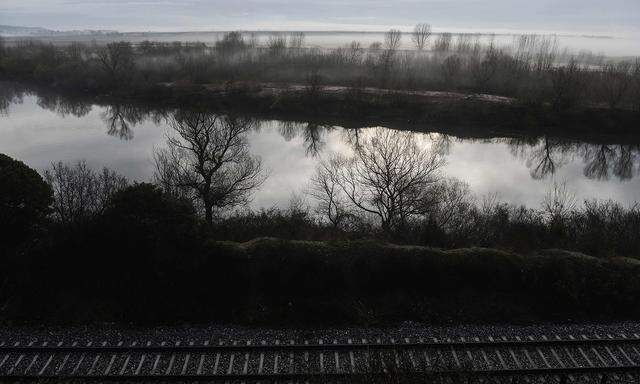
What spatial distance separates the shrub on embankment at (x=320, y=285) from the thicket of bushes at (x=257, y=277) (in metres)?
0.03

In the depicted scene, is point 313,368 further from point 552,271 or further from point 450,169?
point 450,169

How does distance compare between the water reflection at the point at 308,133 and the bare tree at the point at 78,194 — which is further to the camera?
the water reflection at the point at 308,133

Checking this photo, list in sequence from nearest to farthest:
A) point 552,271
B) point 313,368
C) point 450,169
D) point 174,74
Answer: point 313,368 → point 552,271 → point 450,169 → point 174,74

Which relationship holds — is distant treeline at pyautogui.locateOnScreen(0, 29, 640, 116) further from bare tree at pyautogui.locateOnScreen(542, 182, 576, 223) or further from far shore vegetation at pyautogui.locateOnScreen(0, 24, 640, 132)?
bare tree at pyautogui.locateOnScreen(542, 182, 576, 223)

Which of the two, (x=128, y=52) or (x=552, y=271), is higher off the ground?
(x=128, y=52)

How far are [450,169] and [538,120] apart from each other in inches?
758

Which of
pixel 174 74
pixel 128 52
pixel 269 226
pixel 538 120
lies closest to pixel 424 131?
pixel 538 120

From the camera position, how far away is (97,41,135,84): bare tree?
53000mm

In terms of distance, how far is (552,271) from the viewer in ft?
44.2

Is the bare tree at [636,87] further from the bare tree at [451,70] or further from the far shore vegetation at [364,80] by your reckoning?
the bare tree at [451,70]

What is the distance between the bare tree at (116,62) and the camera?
2087 inches

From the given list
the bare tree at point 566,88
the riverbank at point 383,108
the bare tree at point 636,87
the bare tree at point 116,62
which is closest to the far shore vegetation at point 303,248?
the riverbank at point 383,108

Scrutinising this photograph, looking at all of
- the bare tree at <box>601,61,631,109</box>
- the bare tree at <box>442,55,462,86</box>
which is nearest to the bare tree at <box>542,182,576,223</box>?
the bare tree at <box>601,61,631,109</box>

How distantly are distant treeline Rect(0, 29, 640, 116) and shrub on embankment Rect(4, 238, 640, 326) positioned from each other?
3344 centimetres
